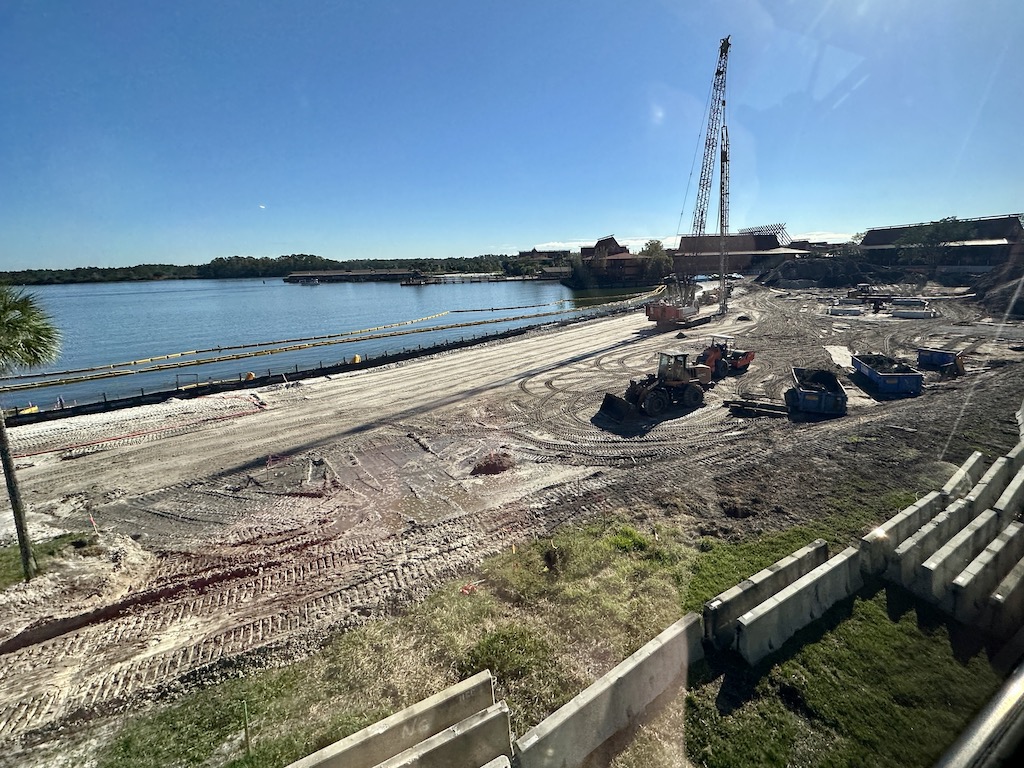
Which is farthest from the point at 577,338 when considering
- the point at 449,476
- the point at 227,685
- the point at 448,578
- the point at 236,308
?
the point at 236,308

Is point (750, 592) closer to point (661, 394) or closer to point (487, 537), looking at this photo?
point (487, 537)

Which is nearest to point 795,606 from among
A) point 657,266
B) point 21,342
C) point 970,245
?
point 21,342

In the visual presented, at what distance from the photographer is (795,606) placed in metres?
8.13

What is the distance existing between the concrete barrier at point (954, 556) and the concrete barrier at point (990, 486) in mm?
787

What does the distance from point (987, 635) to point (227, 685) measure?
12.3 metres

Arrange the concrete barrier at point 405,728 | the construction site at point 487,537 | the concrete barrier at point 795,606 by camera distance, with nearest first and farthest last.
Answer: the concrete barrier at point 405,728 < the construction site at point 487,537 < the concrete barrier at point 795,606

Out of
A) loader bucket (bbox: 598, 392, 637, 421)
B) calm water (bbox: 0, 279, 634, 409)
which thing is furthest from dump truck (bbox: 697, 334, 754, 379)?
calm water (bbox: 0, 279, 634, 409)

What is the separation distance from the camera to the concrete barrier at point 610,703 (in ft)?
19.4

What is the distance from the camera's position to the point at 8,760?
6.53 meters

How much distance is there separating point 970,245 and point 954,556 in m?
103

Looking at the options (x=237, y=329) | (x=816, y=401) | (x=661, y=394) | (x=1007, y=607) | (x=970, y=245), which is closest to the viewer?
(x=1007, y=607)

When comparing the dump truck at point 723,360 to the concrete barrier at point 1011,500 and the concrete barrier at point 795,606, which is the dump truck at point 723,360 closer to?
the concrete barrier at point 1011,500

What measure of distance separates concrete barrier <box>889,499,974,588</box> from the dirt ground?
2.39 meters

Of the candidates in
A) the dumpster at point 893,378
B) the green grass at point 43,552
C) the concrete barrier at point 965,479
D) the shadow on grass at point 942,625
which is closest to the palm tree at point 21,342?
the green grass at point 43,552
